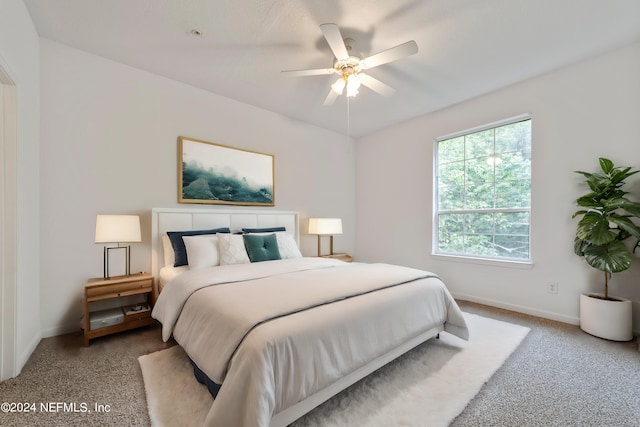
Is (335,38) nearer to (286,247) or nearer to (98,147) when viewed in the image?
(286,247)

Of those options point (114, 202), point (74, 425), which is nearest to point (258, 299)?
point (74, 425)

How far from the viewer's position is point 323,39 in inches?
93.9

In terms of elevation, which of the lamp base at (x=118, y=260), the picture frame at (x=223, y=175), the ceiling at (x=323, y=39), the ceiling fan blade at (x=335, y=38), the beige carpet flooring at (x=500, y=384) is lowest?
the beige carpet flooring at (x=500, y=384)

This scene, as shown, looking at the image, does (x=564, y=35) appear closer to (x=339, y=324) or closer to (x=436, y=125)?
(x=436, y=125)

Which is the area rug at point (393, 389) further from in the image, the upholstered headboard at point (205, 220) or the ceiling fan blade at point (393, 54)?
the ceiling fan blade at point (393, 54)

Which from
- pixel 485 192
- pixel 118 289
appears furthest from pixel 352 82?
pixel 118 289

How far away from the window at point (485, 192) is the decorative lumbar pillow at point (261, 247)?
2.49 meters

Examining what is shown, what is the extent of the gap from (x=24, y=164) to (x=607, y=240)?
4837 mm

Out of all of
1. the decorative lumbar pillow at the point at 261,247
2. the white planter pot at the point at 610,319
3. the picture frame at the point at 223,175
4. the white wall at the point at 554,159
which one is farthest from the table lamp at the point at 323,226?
the white planter pot at the point at 610,319

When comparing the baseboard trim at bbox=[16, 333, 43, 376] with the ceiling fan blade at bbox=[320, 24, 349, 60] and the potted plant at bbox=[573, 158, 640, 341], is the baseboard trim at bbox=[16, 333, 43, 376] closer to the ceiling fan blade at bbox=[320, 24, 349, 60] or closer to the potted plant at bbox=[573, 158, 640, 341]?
the ceiling fan blade at bbox=[320, 24, 349, 60]

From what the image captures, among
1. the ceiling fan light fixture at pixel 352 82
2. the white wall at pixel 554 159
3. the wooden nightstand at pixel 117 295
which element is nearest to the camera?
the wooden nightstand at pixel 117 295

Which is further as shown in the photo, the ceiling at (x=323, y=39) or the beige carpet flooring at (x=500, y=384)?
the ceiling at (x=323, y=39)

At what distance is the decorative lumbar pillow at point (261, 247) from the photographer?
2973 millimetres

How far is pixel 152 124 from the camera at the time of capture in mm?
3021
